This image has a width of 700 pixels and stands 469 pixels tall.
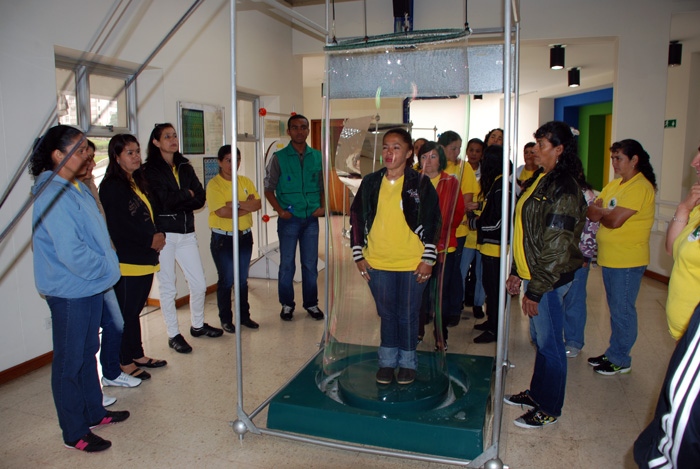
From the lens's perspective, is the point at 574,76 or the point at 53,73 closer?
the point at 53,73

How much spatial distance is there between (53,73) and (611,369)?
4.02 m

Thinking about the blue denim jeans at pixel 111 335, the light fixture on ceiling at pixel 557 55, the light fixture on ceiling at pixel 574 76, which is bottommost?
the blue denim jeans at pixel 111 335

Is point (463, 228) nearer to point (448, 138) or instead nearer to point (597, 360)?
point (597, 360)

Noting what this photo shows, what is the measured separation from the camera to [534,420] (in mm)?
2574

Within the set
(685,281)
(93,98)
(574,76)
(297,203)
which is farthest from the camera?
(574,76)

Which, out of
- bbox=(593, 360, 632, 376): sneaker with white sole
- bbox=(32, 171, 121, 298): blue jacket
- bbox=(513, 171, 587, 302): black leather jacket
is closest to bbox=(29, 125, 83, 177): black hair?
bbox=(32, 171, 121, 298): blue jacket

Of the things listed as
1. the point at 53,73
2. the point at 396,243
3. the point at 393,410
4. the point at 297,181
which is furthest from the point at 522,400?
the point at 53,73

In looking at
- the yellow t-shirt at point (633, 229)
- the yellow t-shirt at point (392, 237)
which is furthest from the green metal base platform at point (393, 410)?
the yellow t-shirt at point (633, 229)

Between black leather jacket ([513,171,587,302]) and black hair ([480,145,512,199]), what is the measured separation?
4.17ft

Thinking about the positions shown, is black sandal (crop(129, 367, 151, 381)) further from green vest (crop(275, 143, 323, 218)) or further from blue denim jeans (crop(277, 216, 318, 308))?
green vest (crop(275, 143, 323, 218))

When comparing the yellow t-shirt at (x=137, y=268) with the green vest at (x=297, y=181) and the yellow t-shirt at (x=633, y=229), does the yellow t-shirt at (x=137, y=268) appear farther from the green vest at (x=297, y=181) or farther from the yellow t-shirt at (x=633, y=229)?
the yellow t-shirt at (x=633, y=229)

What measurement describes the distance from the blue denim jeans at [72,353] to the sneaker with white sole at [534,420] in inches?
81.7

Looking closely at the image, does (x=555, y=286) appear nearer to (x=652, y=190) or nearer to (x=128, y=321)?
(x=652, y=190)

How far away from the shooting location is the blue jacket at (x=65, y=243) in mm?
2180
